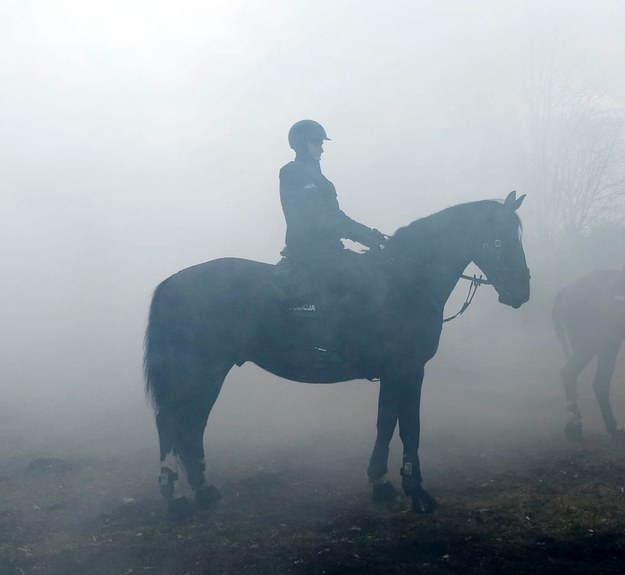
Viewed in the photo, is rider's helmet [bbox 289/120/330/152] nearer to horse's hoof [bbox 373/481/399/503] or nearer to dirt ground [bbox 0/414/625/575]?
horse's hoof [bbox 373/481/399/503]

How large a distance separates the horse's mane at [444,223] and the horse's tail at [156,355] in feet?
8.31

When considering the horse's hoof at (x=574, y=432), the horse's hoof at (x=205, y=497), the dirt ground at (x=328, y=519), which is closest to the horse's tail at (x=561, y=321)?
the horse's hoof at (x=574, y=432)

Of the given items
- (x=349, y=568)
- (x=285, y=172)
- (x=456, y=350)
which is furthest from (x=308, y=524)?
(x=456, y=350)

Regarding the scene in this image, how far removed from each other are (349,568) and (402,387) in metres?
2.20

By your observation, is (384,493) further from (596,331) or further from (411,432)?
(596,331)

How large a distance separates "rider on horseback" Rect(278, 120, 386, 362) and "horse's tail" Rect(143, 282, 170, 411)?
1417mm

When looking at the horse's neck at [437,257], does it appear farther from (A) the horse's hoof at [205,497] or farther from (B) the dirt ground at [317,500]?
(A) the horse's hoof at [205,497]

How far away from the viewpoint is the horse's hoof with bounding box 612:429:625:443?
9.52 m

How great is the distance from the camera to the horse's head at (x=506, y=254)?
7379mm

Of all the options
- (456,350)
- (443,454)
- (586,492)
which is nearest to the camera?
(586,492)

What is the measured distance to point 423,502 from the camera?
6.75 m

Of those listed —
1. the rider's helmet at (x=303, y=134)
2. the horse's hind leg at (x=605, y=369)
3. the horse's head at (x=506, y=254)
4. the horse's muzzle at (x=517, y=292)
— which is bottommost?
the horse's hind leg at (x=605, y=369)

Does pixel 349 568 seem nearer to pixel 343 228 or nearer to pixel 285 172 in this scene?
pixel 343 228

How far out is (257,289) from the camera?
24.5 ft
